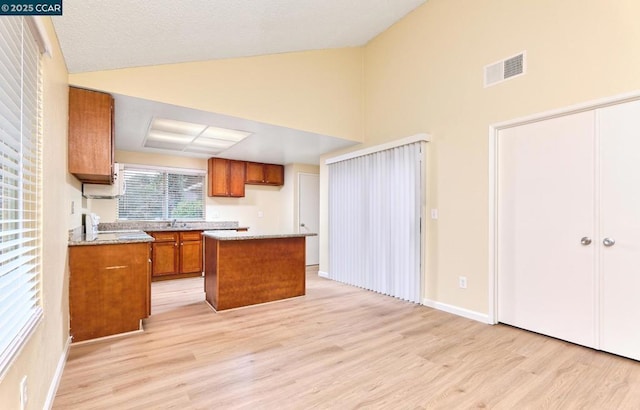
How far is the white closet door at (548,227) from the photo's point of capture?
268 cm

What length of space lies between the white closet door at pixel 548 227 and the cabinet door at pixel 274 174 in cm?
450

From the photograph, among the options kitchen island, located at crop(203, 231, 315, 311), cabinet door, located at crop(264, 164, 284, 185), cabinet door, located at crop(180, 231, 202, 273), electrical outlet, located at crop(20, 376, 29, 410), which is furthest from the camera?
cabinet door, located at crop(264, 164, 284, 185)

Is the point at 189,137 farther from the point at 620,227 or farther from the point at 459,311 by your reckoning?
the point at 620,227

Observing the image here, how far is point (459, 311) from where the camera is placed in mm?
3490

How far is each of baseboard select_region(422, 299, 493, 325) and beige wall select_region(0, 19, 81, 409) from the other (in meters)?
3.54

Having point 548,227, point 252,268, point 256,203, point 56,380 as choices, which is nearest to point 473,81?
point 548,227

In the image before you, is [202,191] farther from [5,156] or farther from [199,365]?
[5,156]

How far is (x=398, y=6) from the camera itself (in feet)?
12.8

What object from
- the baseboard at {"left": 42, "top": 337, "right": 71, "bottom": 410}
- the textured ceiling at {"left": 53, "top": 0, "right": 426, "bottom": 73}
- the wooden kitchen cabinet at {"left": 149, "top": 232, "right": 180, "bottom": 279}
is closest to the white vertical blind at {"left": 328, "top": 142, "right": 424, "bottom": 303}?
the textured ceiling at {"left": 53, "top": 0, "right": 426, "bottom": 73}

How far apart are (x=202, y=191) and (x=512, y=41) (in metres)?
5.43

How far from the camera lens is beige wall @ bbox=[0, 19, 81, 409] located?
1.49m

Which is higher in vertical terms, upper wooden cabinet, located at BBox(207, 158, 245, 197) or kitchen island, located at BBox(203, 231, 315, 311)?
upper wooden cabinet, located at BBox(207, 158, 245, 197)

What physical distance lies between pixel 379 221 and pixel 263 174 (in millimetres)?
3060

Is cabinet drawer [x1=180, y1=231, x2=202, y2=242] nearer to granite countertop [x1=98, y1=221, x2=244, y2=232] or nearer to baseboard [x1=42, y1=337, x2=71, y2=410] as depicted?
granite countertop [x1=98, y1=221, x2=244, y2=232]
